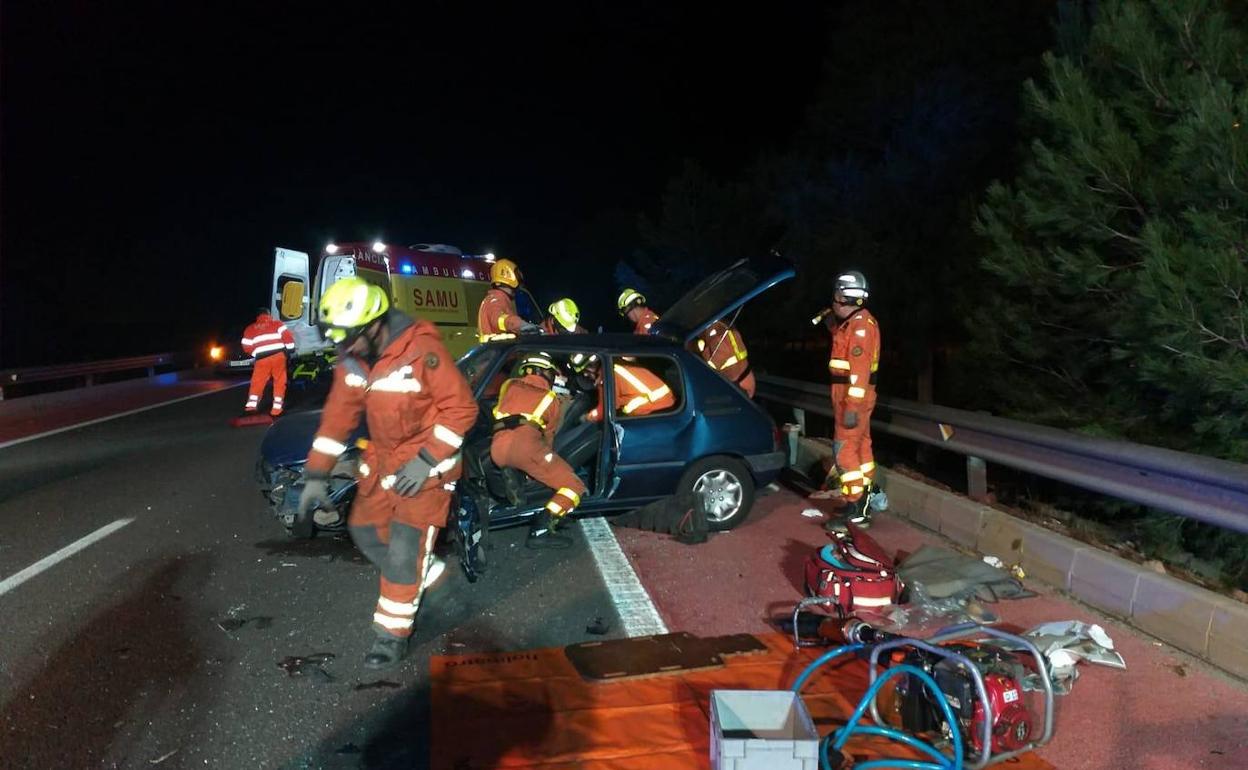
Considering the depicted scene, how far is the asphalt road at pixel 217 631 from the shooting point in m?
3.65

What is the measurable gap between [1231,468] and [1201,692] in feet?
3.89

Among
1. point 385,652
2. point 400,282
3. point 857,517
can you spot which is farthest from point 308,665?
point 400,282

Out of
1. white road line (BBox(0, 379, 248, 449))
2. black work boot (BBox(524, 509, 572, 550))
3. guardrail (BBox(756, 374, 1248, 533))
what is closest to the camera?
guardrail (BBox(756, 374, 1248, 533))

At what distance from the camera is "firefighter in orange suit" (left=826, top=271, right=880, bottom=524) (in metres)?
6.84

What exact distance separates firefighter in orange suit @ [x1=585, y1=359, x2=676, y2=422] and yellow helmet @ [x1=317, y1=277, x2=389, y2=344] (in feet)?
7.47

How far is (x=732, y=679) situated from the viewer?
4.19m

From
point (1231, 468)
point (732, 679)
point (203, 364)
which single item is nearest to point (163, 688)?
point (732, 679)

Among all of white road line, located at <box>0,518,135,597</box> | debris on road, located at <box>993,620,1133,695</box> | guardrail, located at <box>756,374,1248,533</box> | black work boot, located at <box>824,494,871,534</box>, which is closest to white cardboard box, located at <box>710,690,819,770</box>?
debris on road, located at <box>993,620,1133,695</box>

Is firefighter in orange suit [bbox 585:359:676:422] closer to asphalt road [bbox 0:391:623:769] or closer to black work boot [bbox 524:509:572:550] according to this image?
black work boot [bbox 524:509:572:550]

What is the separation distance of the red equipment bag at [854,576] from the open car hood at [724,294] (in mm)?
2303

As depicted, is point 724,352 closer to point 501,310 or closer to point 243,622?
point 501,310

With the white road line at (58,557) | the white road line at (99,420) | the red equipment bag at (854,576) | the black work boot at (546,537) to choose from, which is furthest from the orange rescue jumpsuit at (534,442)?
the white road line at (99,420)

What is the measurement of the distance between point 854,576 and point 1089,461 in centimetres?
198

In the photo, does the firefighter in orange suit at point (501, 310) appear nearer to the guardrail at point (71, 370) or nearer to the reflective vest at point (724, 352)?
the reflective vest at point (724, 352)
